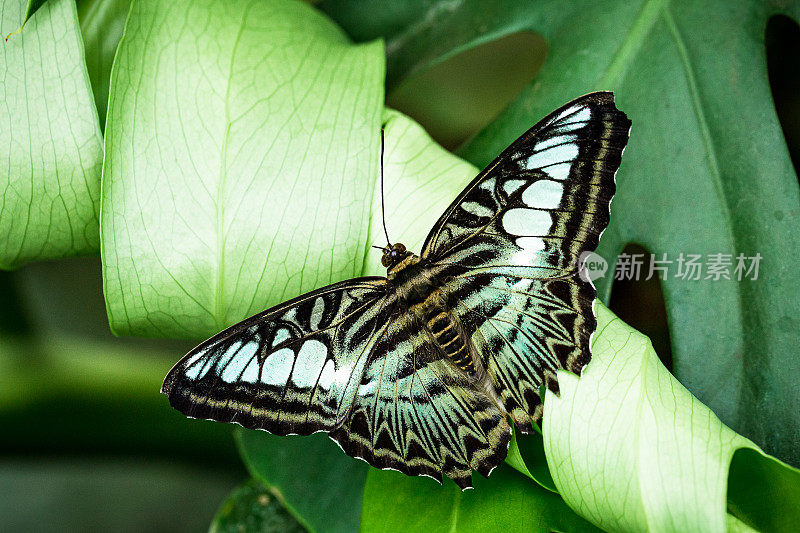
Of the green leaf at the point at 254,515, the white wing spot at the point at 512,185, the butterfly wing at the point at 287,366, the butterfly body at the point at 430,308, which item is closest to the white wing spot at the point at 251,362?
the butterfly wing at the point at 287,366

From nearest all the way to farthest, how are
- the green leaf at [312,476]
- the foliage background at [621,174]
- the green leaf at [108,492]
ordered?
the foliage background at [621,174]
the green leaf at [312,476]
the green leaf at [108,492]

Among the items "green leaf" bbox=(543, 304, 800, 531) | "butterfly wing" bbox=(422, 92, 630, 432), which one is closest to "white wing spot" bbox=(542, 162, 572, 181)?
"butterfly wing" bbox=(422, 92, 630, 432)

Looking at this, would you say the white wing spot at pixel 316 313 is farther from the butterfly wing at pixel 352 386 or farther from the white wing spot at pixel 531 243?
the white wing spot at pixel 531 243

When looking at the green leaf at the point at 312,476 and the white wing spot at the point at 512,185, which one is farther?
the green leaf at the point at 312,476

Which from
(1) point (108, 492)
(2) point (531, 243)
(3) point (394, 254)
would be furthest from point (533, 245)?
(1) point (108, 492)

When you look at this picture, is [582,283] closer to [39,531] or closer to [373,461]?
[373,461]

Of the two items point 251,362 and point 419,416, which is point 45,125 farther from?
point 419,416
